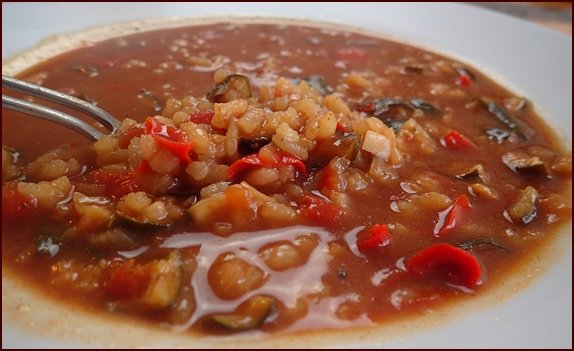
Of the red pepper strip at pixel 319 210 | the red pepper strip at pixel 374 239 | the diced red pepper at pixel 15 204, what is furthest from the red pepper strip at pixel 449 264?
the diced red pepper at pixel 15 204

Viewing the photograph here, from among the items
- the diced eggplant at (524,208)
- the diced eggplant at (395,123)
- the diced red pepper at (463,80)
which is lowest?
the diced eggplant at (524,208)

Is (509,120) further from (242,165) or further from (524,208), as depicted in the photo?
(242,165)

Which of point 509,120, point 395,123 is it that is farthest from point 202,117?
point 509,120

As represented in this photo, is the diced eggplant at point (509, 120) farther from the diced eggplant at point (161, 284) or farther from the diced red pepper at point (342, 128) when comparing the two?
the diced eggplant at point (161, 284)

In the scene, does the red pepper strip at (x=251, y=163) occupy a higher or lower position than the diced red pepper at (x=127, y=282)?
higher

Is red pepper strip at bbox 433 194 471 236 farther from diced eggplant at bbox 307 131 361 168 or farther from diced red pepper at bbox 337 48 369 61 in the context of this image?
diced red pepper at bbox 337 48 369 61

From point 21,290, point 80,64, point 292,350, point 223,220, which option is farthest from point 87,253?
point 80,64
